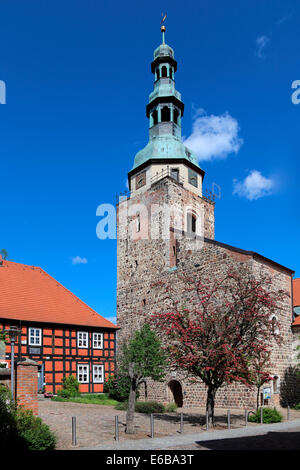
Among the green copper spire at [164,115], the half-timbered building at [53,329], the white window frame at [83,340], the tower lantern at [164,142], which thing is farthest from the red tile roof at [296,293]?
the white window frame at [83,340]

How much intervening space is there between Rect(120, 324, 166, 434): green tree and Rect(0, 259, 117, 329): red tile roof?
17.0ft

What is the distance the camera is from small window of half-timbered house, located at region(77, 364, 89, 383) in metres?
24.8

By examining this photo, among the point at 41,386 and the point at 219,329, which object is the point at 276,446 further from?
the point at 41,386

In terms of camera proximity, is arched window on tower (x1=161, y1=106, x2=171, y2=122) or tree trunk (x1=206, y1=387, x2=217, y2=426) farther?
arched window on tower (x1=161, y1=106, x2=171, y2=122)

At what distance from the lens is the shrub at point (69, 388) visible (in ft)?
72.8

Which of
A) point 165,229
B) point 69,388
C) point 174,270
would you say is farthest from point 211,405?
point 165,229

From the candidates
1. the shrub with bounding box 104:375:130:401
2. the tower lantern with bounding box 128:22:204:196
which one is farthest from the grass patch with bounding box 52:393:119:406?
the tower lantern with bounding box 128:22:204:196

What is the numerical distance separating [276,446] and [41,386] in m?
15.8

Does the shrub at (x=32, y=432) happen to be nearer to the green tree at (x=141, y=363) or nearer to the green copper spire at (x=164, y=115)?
the green tree at (x=141, y=363)

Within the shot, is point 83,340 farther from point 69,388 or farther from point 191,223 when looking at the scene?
point 191,223

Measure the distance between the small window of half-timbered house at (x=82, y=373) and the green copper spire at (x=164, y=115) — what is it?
14.0 metres

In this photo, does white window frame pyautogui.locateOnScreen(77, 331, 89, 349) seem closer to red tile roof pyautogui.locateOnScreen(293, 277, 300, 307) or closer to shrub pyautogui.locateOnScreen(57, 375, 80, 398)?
shrub pyautogui.locateOnScreen(57, 375, 80, 398)

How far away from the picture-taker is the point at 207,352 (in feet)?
46.4
